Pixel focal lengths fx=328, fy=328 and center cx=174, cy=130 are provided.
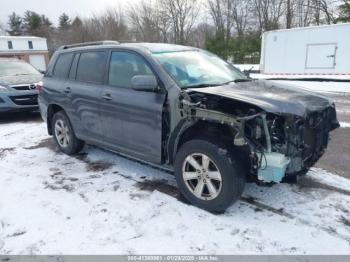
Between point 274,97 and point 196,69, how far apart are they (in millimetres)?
1246

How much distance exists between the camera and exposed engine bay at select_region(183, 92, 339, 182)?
3123 millimetres

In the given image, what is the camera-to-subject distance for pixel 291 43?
A: 53.9ft

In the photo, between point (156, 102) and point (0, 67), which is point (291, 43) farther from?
point (156, 102)

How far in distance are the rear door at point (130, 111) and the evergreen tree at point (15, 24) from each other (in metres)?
72.6

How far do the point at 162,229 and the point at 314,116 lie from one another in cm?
194

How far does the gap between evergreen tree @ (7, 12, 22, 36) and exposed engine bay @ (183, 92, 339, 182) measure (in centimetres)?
7431

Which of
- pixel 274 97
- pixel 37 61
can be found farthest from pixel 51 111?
pixel 37 61

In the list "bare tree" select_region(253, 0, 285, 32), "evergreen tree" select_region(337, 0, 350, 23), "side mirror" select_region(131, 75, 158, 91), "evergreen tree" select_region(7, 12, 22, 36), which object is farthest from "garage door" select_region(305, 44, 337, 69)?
"evergreen tree" select_region(7, 12, 22, 36)

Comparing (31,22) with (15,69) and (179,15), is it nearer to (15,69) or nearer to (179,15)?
(179,15)

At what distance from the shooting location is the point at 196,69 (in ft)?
14.0

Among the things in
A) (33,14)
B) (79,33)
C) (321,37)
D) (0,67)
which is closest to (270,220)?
(0,67)

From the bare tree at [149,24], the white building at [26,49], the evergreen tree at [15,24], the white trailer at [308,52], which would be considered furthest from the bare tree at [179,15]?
the evergreen tree at [15,24]

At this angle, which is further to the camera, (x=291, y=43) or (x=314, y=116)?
(x=291, y=43)

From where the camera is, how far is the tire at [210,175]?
328 centimetres
